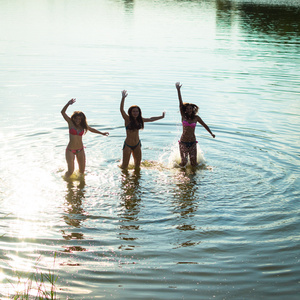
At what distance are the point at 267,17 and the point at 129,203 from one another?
4305 centimetres

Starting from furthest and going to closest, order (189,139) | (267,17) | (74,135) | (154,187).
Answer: (267,17) < (189,139) < (74,135) < (154,187)

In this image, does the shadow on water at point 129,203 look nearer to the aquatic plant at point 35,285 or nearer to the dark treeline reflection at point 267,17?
Result: the aquatic plant at point 35,285

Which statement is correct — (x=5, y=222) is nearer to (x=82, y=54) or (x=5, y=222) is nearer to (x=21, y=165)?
(x=21, y=165)

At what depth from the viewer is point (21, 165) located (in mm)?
9938

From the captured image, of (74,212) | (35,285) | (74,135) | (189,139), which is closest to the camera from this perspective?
(35,285)

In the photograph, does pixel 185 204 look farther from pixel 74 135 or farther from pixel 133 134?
pixel 74 135

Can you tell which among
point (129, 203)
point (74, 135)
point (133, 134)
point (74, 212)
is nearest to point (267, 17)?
point (133, 134)

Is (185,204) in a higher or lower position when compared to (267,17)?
lower

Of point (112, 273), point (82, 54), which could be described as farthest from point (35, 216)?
point (82, 54)

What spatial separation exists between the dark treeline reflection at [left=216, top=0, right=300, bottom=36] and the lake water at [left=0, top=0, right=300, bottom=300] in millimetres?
16253

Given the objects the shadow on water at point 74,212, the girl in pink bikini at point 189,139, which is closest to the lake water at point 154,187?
the shadow on water at point 74,212

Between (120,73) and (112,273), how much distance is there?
16.6 meters

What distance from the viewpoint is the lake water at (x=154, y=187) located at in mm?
5836

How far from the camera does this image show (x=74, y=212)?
767 cm
